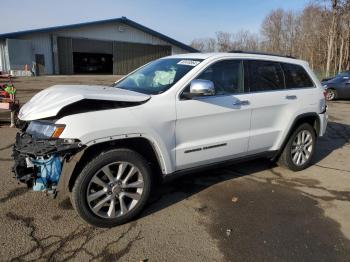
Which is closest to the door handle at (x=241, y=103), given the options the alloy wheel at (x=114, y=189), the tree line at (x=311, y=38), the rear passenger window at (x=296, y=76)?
the rear passenger window at (x=296, y=76)

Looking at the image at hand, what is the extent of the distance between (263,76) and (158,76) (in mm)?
1524

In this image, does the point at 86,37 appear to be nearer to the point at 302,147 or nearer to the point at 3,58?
the point at 3,58

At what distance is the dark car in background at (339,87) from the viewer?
16.2m

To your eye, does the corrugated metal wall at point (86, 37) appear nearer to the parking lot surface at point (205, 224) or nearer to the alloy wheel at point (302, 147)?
the parking lot surface at point (205, 224)

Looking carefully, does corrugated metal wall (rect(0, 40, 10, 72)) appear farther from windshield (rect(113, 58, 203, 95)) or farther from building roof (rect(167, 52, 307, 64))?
building roof (rect(167, 52, 307, 64))

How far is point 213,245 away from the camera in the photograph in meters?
3.42

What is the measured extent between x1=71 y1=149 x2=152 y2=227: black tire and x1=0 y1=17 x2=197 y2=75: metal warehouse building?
29.6m

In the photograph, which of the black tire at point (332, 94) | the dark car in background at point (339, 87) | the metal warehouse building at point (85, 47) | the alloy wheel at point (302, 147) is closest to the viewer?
the alloy wheel at point (302, 147)

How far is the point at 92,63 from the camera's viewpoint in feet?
136

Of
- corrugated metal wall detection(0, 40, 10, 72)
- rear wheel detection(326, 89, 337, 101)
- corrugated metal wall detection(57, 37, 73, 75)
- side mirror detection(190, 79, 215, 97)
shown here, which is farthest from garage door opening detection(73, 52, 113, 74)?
side mirror detection(190, 79, 215, 97)

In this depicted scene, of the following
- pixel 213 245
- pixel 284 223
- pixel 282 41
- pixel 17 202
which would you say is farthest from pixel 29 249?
pixel 282 41

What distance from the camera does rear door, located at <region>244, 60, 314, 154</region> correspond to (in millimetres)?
4723

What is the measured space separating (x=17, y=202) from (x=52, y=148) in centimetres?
134

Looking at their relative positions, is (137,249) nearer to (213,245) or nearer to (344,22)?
(213,245)
